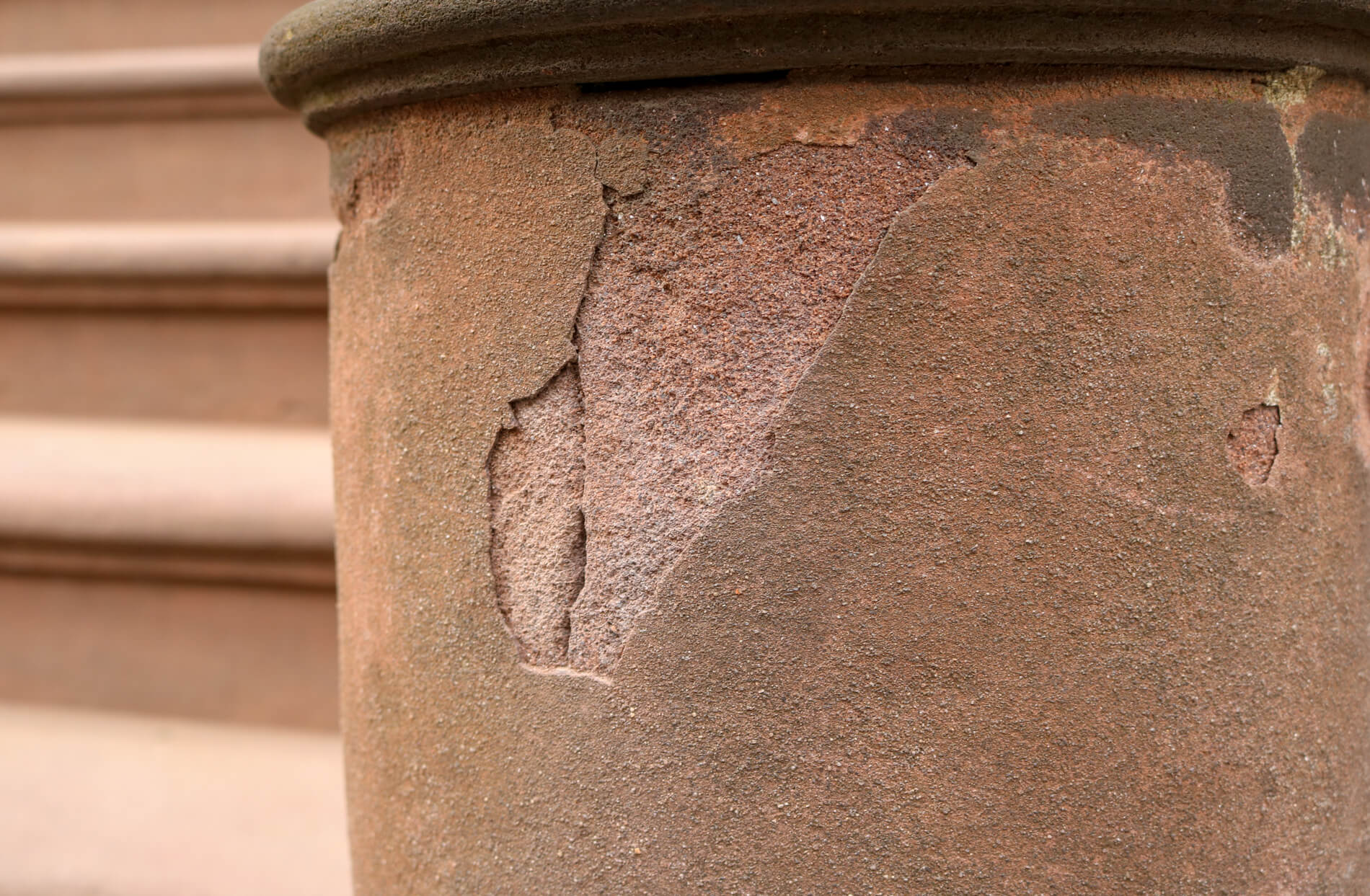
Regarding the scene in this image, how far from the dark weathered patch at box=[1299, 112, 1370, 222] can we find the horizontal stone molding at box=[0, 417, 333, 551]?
1.33m

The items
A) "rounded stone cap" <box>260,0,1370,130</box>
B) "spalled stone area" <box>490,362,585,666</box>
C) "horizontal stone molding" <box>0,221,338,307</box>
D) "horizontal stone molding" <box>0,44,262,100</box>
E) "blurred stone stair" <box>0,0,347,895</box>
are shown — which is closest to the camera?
"rounded stone cap" <box>260,0,1370,130</box>

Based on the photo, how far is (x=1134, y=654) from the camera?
767 millimetres

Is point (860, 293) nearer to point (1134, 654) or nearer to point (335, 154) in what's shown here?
point (1134, 654)

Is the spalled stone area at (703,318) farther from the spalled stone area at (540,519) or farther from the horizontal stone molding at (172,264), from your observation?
the horizontal stone molding at (172,264)

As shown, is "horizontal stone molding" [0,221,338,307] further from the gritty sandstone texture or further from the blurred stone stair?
the gritty sandstone texture

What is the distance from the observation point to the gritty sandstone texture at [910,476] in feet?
2.47

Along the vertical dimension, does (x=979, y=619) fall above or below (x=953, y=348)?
below

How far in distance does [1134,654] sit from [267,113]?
77.7 inches

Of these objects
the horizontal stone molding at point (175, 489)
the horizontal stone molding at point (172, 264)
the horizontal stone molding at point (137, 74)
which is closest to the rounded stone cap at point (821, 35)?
the horizontal stone molding at point (175, 489)

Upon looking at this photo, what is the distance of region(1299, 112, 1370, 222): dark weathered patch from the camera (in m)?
0.81

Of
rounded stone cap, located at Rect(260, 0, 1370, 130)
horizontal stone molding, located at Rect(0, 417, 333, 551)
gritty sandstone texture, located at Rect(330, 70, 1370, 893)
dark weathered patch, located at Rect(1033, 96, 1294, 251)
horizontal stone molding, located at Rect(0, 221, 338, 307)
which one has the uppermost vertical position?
horizontal stone molding, located at Rect(0, 221, 338, 307)

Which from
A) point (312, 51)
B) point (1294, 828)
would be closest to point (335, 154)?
point (312, 51)

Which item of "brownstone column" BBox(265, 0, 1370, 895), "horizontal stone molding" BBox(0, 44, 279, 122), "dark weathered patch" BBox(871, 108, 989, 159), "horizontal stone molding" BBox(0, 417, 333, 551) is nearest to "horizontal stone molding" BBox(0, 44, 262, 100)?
"horizontal stone molding" BBox(0, 44, 279, 122)

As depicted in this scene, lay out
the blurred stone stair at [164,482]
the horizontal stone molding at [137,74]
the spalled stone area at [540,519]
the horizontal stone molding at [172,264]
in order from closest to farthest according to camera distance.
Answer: the spalled stone area at [540,519]
the blurred stone stair at [164,482]
the horizontal stone molding at [172,264]
the horizontal stone molding at [137,74]
